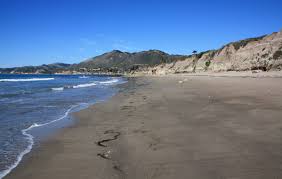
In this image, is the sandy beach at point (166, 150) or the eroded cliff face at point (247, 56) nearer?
the sandy beach at point (166, 150)

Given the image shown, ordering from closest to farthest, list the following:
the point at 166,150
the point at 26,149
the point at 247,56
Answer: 1. the point at 166,150
2. the point at 26,149
3. the point at 247,56

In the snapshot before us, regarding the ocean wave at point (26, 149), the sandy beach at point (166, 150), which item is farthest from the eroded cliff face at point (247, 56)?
the ocean wave at point (26, 149)

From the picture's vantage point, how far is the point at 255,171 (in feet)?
14.0

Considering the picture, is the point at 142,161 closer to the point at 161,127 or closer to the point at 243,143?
the point at 243,143

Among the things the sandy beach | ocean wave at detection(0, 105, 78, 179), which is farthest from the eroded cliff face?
ocean wave at detection(0, 105, 78, 179)

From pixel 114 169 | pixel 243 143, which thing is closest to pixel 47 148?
pixel 114 169

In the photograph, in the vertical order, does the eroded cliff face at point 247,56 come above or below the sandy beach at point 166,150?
above

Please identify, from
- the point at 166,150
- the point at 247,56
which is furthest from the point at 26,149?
the point at 247,56

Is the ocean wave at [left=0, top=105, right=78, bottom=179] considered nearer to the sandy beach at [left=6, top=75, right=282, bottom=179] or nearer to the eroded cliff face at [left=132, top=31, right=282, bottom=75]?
the sandy beach at [left=6, top=75, right=282, bottom=179]

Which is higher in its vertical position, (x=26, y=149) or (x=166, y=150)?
(x=166, y=150)

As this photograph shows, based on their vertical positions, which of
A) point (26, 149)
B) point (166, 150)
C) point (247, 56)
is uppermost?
point (247, 56)

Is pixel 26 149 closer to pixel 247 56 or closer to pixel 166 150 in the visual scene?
pixel 166 150

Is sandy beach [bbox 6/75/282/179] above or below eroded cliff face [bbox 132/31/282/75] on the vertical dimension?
below

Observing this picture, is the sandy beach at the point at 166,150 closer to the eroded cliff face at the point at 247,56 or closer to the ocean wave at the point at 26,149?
the ocean wave at the point at 26,149
